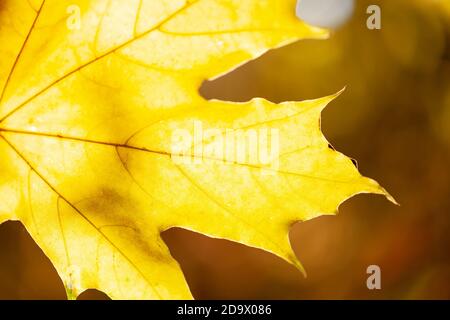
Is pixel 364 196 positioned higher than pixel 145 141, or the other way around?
pixel 145 141

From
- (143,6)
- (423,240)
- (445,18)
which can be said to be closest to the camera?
(143,6)

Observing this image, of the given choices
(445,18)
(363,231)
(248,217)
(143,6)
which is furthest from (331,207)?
(445,18)

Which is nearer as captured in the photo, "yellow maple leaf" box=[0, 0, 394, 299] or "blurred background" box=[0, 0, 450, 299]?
"yellow maple leaf" box=[0, 0, 394, 299]

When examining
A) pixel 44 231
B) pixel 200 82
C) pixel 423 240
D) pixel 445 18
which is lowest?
pixel 423 240

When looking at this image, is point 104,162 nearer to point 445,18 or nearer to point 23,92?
point 23,92
